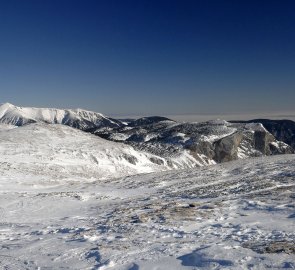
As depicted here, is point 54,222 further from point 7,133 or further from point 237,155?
point 237,155

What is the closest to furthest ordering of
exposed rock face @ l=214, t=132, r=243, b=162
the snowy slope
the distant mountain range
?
the snowy slope < the distant mountain range < exposed rock face @ l=214, t=132, r=243, b=162

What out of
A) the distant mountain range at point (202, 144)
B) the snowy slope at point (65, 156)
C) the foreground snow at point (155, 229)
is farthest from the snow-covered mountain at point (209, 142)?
the foreground snow at point (155, 229)

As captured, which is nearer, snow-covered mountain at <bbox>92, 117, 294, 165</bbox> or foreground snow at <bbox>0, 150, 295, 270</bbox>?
foreground snow at <bbox>0, 150, 295, 270</bbox>

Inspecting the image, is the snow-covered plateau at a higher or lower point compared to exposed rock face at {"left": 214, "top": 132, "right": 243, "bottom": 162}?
higher

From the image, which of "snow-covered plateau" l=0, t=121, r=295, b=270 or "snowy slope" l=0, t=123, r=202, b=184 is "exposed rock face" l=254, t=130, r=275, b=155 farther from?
"snow-covered plateau" l=0, t=121, r=295, b=270

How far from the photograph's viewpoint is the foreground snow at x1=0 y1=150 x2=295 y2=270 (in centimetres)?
1137

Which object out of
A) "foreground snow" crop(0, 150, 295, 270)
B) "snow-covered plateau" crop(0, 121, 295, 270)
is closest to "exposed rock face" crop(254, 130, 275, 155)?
"snow-covered plateau" crop(0, 121, 295, 270)

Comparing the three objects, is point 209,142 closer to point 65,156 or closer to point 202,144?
point 202,144

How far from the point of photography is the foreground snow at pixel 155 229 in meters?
11.4

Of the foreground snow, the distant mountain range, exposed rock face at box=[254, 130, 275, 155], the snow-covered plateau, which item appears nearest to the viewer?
the foreground snow

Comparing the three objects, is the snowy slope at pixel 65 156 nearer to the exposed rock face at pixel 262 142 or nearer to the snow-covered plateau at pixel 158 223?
the snow-covered plateau at pixel 158 223

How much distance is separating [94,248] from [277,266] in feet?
20.8

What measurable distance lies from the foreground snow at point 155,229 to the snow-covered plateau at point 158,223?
0.11 feet

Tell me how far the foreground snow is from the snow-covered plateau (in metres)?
0.03
